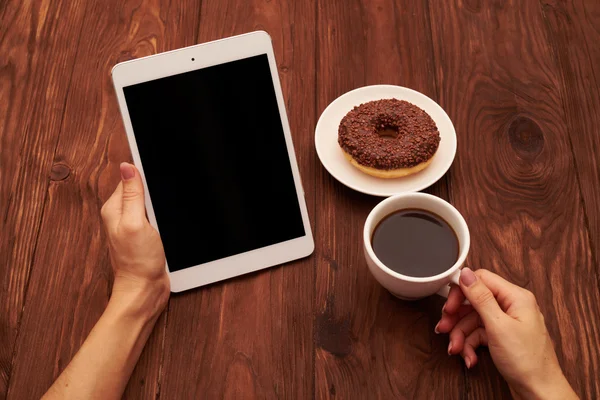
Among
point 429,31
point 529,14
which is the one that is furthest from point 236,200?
point 529,14

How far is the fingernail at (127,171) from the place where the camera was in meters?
1.02

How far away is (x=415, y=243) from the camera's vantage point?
998mm

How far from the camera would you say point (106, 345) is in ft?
3.23

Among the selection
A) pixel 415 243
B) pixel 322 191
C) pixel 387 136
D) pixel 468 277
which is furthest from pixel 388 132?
pixel 468 277

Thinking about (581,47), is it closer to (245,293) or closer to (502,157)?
(502,157)

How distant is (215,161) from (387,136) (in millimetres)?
356

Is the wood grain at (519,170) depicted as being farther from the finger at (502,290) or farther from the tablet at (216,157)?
the tablet at (216,157)

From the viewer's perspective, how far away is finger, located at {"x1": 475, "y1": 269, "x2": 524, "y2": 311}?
3.03 ft

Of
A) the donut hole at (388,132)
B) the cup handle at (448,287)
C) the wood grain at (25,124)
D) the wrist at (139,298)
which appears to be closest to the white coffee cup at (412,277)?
the cup handle at (448,287)

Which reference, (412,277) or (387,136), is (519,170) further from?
(412,277)

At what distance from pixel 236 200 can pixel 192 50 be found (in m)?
0.27

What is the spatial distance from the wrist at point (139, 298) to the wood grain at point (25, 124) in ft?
0.67

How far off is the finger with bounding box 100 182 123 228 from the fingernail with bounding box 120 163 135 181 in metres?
0.04

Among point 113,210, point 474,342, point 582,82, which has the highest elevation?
point 113,210
